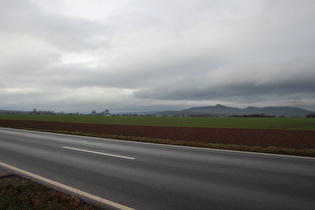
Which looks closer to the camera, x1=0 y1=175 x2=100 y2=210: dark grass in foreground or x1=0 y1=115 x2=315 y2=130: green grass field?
x1=0 y1=175 x2=100 y2=210: dark grass in foreground

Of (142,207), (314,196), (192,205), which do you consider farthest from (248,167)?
(142,207)

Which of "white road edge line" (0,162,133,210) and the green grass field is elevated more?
the green grass field

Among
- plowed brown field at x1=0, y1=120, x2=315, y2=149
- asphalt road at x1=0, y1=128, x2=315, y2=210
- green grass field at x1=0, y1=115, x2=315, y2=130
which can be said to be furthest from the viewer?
green grass field at x1=0, y1=115, x2=315, y2=130

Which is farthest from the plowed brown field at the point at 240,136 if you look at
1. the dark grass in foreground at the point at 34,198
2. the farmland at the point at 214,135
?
the dark grass in foreground at the point at 34,198

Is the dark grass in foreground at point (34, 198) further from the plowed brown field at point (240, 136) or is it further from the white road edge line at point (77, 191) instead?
the plowed brown field at point (240, 136)

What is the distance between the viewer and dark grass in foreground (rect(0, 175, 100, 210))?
398 centimetres

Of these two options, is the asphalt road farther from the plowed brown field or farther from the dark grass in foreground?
the plowed brown field

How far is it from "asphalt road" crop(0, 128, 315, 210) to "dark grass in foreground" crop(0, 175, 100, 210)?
1.88 feet

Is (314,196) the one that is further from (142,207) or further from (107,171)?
(107,171)

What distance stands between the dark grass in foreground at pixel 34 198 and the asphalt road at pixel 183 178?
0.57 meters

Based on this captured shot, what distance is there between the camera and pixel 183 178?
558 cm

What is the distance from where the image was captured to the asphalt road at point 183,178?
13.7 ft

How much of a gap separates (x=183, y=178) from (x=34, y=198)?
391 centimetres

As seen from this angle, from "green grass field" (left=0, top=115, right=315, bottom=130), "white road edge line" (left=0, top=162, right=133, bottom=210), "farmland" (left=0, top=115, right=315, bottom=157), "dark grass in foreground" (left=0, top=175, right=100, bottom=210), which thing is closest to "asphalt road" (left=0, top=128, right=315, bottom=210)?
"white road edge line" (left=0, top=162, right=133, bottom=210)
